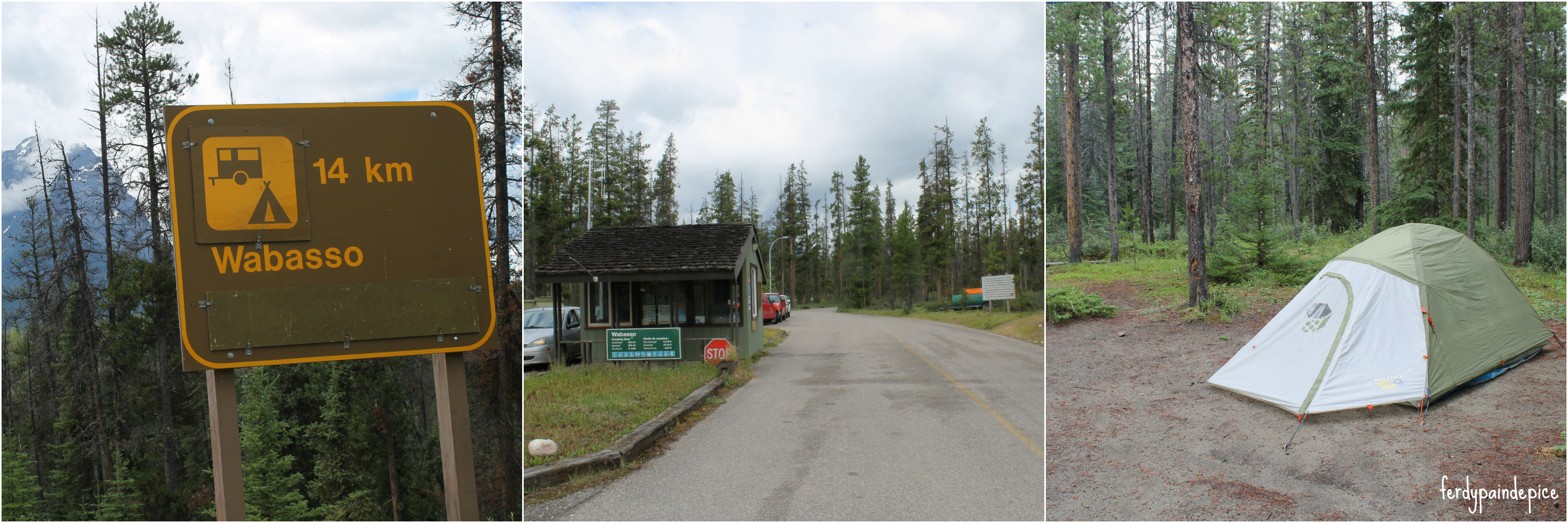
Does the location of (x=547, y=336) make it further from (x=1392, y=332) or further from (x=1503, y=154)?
(x=1503, y=154)

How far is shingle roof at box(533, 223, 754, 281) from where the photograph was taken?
1111cm

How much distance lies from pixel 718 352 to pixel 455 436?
276 inches

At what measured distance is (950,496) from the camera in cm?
375

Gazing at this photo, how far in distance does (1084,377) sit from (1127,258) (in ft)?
4.71

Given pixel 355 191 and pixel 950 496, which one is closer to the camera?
pixel 355 191

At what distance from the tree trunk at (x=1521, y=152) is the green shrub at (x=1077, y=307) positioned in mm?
3976

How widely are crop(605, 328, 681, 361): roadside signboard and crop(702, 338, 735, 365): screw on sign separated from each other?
0.50m

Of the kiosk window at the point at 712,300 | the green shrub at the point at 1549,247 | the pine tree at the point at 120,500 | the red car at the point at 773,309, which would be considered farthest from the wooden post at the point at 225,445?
the red car at the point at 773,309

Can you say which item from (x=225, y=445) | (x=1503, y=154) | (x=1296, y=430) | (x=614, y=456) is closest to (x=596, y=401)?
(x=614, y=456)

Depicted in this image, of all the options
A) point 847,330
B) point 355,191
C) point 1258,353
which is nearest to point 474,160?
point 355,191

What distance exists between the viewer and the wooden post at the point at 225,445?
275cm

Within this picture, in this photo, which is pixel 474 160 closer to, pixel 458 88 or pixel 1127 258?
pixel 1127 258

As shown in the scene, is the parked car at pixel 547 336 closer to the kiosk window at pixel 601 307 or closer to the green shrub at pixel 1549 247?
the kiosk window at pixel 601 307

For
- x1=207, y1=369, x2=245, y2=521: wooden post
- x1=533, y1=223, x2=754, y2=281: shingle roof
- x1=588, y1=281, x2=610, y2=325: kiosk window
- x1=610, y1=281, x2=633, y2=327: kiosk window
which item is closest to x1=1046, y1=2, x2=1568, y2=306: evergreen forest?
x1=207, y1=369, x2=245, y2=521: wooden post
